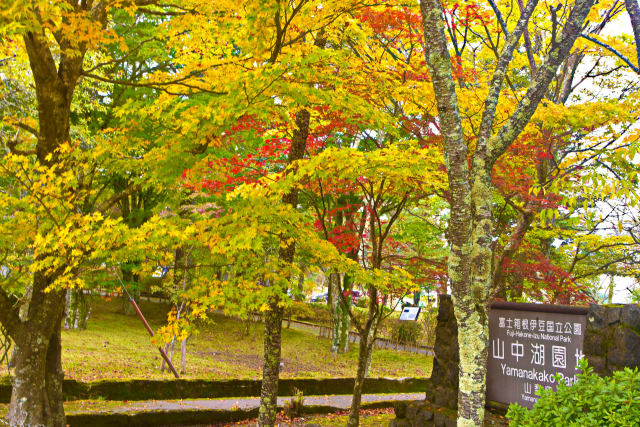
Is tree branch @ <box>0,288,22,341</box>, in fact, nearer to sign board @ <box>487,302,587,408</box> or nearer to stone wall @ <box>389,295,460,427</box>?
stone wall @ <box>389,295,460,427</box>

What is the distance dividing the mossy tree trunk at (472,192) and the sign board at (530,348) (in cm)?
379

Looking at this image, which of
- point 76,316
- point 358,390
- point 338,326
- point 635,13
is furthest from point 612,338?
point 76,316

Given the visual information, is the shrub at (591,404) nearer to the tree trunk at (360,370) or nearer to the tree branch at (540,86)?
the tree branch at (540,86)

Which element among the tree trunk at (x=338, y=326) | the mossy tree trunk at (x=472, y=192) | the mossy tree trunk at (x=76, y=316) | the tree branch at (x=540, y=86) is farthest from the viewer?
the tree trunk at (x=338, y=326)

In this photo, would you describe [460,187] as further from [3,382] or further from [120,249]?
[3,382]

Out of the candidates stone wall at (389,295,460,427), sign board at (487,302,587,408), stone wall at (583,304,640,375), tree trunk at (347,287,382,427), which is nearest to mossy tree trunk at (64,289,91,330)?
tree trunk at (347,287,382,427)

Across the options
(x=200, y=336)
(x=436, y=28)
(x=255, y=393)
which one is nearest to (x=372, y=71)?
(x=436, y=28)

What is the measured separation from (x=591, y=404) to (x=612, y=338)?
3.24 metres

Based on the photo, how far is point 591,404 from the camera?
11.1ft

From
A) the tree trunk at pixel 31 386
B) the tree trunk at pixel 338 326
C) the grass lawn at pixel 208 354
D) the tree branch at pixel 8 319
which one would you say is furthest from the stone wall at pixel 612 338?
the tree trunk at pixel 338 326

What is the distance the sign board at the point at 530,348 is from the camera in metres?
6.73

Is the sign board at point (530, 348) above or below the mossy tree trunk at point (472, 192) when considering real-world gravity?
below

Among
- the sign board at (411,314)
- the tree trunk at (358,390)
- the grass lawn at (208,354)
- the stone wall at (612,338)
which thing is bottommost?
the grass lawn at (208,354)

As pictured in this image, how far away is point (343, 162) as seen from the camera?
5.94 m
